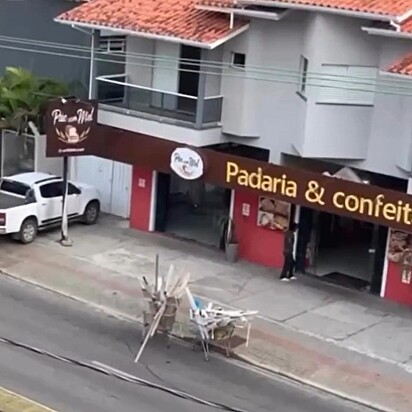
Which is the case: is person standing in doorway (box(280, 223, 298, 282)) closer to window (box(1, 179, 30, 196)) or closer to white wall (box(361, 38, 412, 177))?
white wall (box(361, 38, 412, 177))

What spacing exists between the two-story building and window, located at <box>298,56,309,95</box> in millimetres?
43

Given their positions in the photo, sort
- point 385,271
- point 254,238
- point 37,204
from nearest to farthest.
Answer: point 385,271 → point 254,238 → point 37,204

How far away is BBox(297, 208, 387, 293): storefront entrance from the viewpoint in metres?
25.8

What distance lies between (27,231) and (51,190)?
1373 millimetres

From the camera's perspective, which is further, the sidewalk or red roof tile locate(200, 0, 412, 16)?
red roof tile locate(200, 0, 412, 16)

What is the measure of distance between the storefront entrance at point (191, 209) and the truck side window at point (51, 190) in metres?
2.62

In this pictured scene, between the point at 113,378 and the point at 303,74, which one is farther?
the point at 303,74

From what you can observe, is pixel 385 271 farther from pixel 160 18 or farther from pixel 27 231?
pixel 27 231

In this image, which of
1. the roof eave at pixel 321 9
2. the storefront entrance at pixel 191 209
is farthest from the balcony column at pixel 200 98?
the roof eave at pixel 321 9

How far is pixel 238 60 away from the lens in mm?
27797

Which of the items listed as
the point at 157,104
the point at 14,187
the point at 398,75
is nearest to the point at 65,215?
the point at 14,187

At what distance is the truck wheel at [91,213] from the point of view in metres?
30.0

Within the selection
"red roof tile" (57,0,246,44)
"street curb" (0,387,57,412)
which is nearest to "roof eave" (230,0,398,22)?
"red roof tile" (57,0,246,44)

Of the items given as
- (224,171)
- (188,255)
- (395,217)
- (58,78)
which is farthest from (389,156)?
(58,78)
